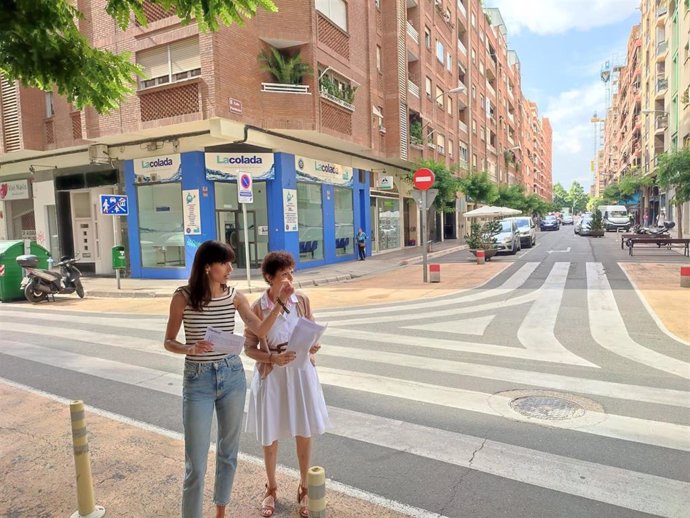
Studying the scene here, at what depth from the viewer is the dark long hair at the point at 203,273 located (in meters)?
2.82

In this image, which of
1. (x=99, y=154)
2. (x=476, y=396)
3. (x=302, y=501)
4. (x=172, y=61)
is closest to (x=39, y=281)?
(x=99, y=154)

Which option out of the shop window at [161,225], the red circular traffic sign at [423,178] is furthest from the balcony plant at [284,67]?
the red circular traffic sign at [423,178]

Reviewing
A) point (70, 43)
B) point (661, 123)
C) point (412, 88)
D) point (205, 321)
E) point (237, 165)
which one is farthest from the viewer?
point (661, 123)

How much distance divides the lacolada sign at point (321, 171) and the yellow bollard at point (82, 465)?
16.7 metres

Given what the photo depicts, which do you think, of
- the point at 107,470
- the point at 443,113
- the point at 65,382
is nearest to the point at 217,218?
the point at 65,382

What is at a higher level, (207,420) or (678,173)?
(678,173)

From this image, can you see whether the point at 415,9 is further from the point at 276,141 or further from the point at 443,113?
the point at 276,141

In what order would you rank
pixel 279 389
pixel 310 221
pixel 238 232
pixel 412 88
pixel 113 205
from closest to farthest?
pixel 279 389 → pixel 113 205 → pixel 238 232 → pixel 310 221 → pixel 412 88

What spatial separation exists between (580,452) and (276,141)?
15.9 meters

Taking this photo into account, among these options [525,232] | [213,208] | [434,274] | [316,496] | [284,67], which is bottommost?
[434,274]

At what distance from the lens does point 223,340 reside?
276cm

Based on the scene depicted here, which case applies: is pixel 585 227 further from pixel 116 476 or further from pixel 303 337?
pixel 116 476

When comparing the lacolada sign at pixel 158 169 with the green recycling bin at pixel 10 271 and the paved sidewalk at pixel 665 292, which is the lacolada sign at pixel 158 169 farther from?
the paved sidewalk at pixel 665 292

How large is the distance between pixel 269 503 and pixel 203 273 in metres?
1.48
